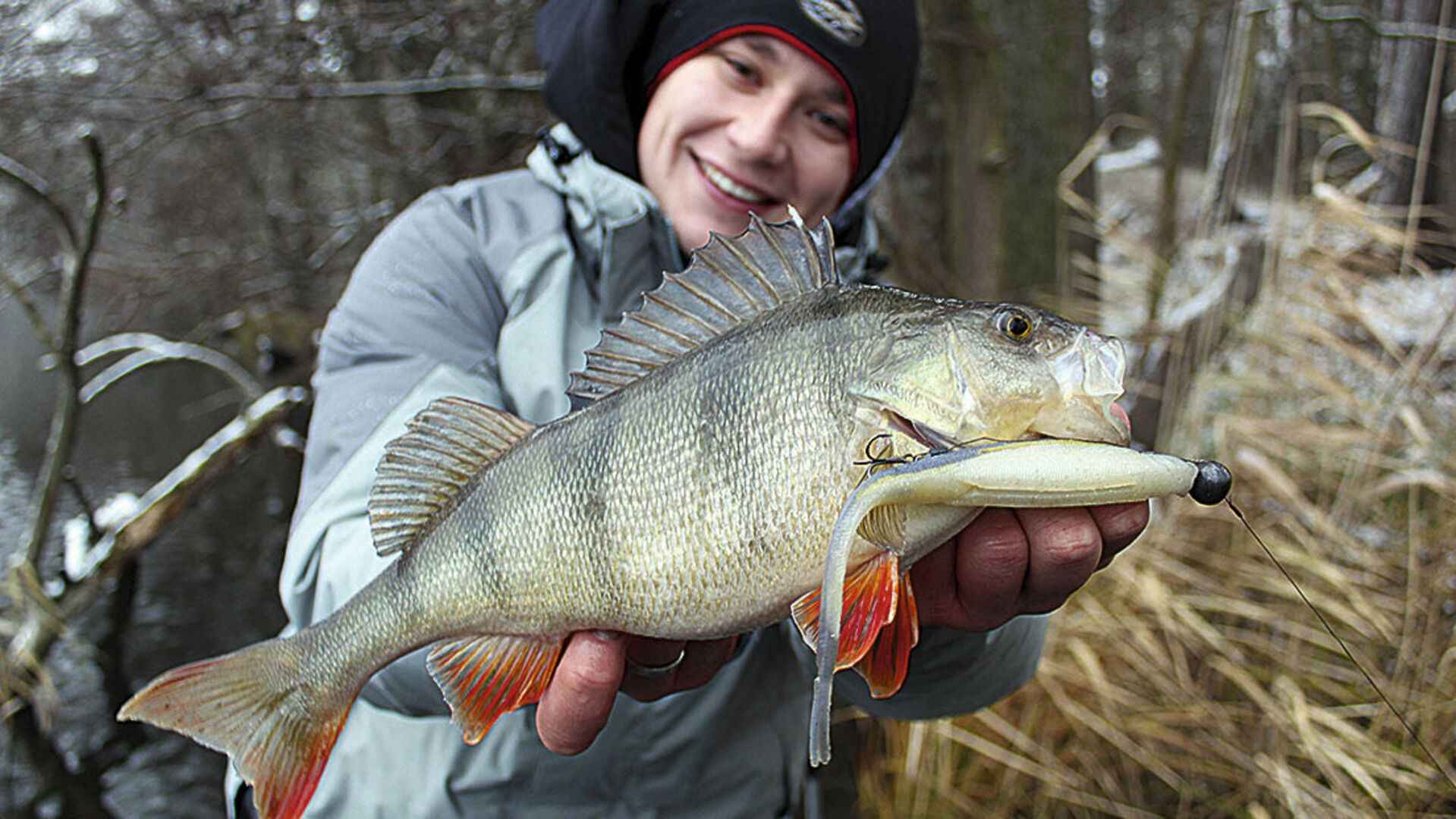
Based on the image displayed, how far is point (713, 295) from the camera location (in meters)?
1.17

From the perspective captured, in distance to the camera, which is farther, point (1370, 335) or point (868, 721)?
point (868, 721)

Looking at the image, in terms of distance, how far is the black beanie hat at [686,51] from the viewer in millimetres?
1729

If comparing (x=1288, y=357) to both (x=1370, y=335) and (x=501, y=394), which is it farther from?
(x=501, y=394)

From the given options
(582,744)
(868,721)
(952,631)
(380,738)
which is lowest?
(868,721)

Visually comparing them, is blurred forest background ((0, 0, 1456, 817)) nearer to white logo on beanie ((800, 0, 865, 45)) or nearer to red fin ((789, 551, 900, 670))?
white logo on beanie ((800, 0, 865, 45))

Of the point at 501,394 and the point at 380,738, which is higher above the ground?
the point at 501,394

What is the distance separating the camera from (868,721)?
10.4 ft

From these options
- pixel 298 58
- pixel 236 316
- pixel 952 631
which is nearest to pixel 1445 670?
→ pixel 952 631

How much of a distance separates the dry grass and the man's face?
5.21ft

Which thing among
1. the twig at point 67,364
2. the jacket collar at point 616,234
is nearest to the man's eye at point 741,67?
the jacket collar at point 616,234

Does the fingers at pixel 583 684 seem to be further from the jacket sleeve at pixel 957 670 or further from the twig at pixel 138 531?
the twig at pixel 138 531

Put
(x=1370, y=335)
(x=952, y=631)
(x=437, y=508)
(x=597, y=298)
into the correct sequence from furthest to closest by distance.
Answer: (x=1370, y=335), (x=597, y=298), (x=952, y=631), (x=437, y=508)

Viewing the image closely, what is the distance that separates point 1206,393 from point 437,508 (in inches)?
101

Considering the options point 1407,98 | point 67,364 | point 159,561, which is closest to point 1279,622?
point 1407,98
